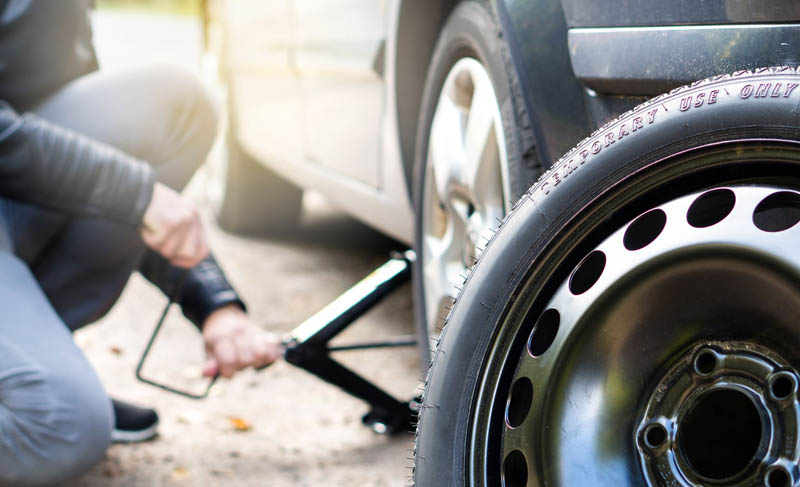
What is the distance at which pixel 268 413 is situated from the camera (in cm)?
214

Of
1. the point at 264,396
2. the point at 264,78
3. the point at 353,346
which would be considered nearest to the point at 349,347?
the point at 353,346

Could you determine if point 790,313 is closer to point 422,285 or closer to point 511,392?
point 511,392

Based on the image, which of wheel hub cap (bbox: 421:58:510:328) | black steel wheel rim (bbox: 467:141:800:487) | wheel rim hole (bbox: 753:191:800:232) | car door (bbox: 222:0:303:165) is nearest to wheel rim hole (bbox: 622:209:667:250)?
black steel wheel rim (bbox: 467:141:800:487)

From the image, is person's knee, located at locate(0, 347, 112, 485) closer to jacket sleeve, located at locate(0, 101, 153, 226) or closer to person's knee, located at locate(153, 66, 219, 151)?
jacket sleeve, located at locate(0, 101, 153, 226)

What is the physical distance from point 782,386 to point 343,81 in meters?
1.66

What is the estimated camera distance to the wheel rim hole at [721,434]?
82 centimetres

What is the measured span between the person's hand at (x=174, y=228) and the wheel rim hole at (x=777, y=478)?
1162 mm

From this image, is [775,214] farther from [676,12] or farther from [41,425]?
[41,425]

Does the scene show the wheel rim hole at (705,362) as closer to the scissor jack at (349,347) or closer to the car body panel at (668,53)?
the car body panel at (668,53)

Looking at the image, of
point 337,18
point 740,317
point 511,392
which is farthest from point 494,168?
point 337,18

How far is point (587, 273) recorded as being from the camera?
3.14 feet

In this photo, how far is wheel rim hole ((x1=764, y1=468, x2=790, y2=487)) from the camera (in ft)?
2.51

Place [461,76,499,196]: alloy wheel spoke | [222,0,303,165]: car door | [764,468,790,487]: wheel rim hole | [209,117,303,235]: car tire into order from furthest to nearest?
1. [209,117,303,235]: car tire
2. [222,0,303,165]: car door
3. [461,76,499,196]: alloy wheel spoke
4. [764,468,790,487]: wheel rim hole

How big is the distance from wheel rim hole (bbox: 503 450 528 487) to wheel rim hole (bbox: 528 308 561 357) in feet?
0.37
